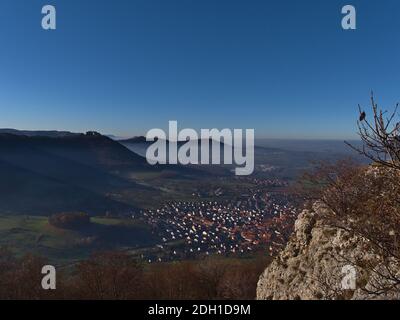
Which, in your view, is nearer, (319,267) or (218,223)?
(319,267)

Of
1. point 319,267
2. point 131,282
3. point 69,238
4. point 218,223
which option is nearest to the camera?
point 319,267

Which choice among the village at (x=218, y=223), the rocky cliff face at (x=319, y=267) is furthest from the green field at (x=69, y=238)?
the rocky cliff face at (x=319, y=267)

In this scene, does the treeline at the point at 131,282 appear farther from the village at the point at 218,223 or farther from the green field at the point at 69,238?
the green field at the point at 69,238

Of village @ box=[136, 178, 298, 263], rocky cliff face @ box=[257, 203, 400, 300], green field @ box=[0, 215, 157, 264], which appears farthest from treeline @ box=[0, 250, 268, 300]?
green field @ box=[0, 215, 157, 264]

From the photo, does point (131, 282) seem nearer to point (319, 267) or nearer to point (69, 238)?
point (319, 267)

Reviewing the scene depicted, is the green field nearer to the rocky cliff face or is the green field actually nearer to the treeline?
the treeline

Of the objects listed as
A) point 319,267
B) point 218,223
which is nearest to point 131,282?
point 319,267
